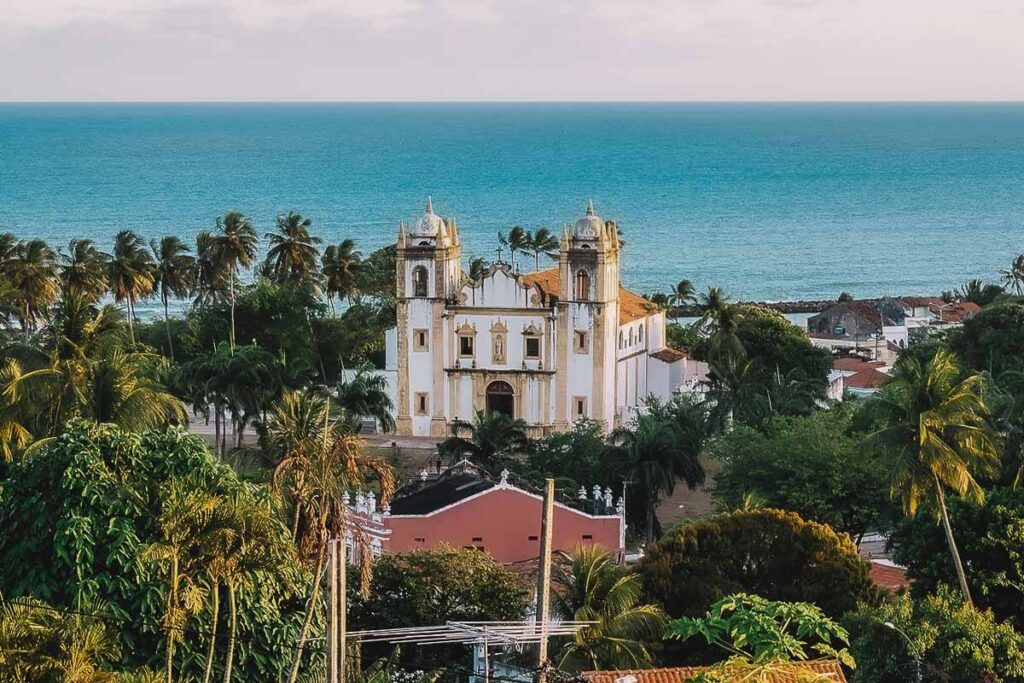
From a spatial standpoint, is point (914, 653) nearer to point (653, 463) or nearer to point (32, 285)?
point (653, 463)

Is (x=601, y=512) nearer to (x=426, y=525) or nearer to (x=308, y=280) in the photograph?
(x=426, y=525)

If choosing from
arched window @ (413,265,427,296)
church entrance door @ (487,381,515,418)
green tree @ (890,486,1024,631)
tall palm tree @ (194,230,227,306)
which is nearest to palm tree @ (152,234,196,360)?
tall palm tree @ (194,230,227,306)

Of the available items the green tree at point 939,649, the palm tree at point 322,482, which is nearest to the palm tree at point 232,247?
the green tree at point 939,649

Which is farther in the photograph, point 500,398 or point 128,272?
point 128,272

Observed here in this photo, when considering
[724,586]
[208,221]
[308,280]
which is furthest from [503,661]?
[208,221]

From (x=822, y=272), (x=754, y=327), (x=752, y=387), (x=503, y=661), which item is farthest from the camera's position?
(x=822, y=272)

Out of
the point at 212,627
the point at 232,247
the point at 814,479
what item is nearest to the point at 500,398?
the point at 232,247
